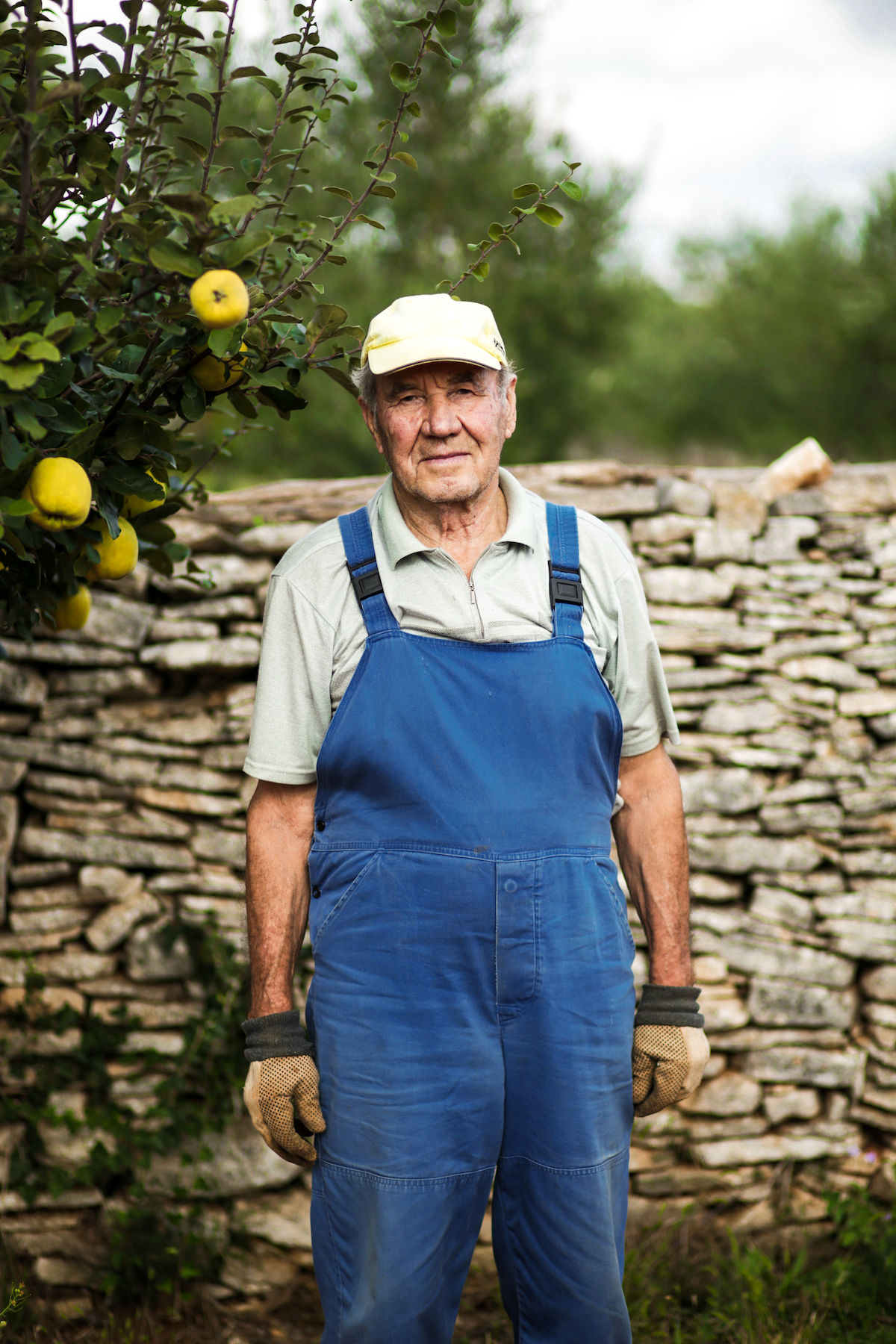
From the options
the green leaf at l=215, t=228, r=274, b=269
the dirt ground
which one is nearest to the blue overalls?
the green leaf at l=215, t=228, r=274, b=269

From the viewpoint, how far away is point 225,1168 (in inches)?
130

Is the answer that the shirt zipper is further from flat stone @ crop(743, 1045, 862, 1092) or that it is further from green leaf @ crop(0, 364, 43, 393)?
flat stone @ crop(743, 1045, 862, 1092)

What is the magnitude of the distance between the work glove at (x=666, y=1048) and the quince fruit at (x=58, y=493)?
1.44 meters

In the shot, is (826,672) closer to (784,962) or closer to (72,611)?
(784,962)

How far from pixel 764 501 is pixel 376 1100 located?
280 cm

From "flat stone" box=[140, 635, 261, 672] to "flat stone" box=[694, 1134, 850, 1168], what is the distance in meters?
2.26

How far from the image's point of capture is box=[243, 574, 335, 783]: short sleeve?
2.00 metres

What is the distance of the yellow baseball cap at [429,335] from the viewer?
6.51 feet

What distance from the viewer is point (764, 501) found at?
390 cm

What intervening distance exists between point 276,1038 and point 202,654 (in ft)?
5.89

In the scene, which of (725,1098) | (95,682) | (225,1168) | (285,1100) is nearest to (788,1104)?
(725,1098)

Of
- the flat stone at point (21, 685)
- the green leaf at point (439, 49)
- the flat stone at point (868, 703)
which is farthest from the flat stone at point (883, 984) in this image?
the green leaf at point (439, 49)

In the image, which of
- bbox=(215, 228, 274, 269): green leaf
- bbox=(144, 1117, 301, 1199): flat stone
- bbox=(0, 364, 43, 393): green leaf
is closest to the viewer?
bbox=(0, 364, 43, 393): green leaf

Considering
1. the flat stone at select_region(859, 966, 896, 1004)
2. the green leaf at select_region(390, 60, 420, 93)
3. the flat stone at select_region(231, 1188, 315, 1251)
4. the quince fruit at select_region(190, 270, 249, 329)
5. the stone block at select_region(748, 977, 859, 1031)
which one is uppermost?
the green leaf at select_region(390, 60, 420, 93)
